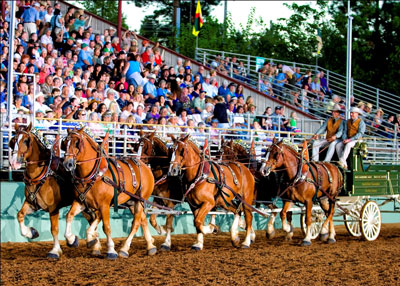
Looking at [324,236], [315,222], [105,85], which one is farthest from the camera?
[105,85]

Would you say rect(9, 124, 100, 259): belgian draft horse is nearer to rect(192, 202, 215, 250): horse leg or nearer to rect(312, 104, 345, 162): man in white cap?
rect(192, 202, 215, 250): horse leg

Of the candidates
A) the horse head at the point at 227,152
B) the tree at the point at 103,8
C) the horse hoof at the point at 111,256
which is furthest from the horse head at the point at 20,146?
the tree at the point at 103,8

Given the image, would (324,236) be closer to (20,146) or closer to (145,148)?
(145,148)

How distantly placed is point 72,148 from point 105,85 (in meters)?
7.52

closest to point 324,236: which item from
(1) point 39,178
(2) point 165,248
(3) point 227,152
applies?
(3) point 227,152

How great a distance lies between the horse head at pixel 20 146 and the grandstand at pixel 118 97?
2318mm

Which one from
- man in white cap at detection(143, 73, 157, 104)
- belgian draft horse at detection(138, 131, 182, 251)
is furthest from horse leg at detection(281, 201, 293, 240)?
man in white cap at detection(143, 73, 157, 104)

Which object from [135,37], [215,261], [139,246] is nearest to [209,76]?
[135,37]

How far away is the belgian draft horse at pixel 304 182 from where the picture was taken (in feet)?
44.6

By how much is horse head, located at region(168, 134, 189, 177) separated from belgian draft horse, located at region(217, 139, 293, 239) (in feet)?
7.79

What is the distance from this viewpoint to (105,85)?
18266 mm

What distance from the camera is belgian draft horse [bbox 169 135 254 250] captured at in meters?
12.2

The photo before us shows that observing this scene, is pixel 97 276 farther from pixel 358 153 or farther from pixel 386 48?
pixel 386 48

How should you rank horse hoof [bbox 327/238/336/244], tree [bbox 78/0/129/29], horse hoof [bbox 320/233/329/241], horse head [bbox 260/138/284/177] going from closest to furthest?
1. horse head [bbox 260/138/284/177]
2. horse hoof [bbox 327/238/336/244]
3. horse hoof [bbox 320/233/329/241]
4. tree [bbox 78/0/129/29]
